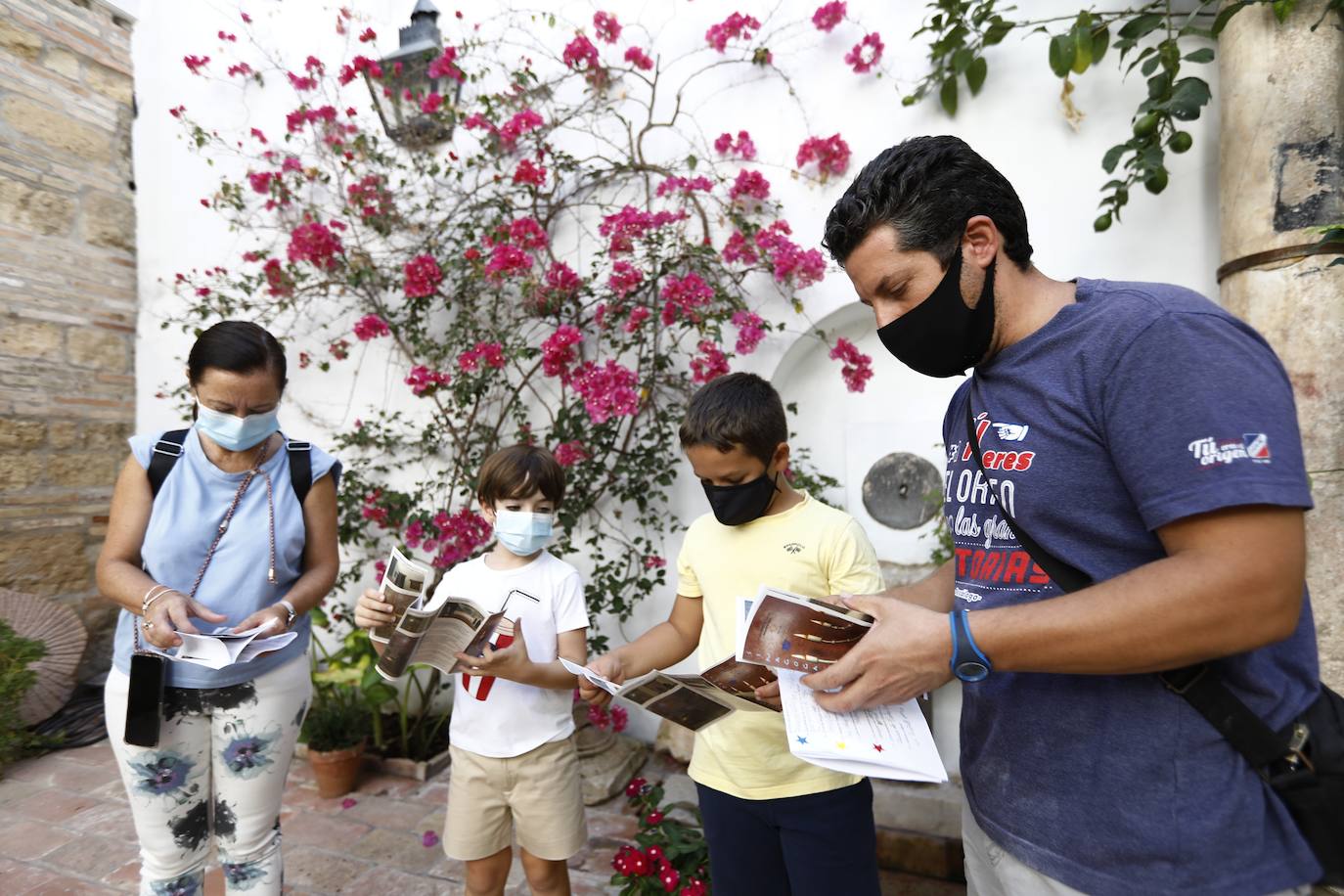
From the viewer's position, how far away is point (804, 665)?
1178mm

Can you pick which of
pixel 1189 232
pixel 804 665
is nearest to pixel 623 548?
pixel 804 665

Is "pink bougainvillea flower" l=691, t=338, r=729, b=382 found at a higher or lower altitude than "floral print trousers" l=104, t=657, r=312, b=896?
higher

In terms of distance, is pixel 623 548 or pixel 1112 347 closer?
pixel 1112 347

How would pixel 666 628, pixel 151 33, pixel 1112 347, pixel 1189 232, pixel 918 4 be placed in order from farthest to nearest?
1. pixel 151 33
2. pixel 918 4
3. pixel 1189 232
4. pixel 666 628
5. pixel 1112 347

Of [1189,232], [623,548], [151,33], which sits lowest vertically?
[623,548]

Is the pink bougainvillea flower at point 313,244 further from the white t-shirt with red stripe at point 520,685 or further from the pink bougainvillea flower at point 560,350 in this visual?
the white t-shirt with red stripe at point 520,685

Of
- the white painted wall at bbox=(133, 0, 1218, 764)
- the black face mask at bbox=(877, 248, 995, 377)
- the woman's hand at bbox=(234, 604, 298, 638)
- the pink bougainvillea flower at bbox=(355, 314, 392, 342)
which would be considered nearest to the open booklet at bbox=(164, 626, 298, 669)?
the woman's hand at bbox=(234, 604, 298, 638)

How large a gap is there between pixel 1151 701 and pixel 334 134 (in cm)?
475

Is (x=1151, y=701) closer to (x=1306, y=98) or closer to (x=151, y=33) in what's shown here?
(x=1306, y=98)

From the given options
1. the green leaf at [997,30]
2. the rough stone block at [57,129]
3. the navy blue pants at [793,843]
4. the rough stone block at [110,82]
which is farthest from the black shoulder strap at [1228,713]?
the rough stone block at [110,82]

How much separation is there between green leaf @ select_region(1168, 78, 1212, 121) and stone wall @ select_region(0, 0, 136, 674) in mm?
5999

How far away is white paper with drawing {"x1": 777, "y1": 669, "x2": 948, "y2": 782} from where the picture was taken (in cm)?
104

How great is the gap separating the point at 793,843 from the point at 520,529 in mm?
1117

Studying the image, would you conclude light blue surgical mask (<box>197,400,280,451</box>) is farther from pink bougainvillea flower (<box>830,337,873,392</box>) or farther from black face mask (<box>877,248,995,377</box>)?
pink bougainvillea flower (<box>830,337,873,392</box>)
